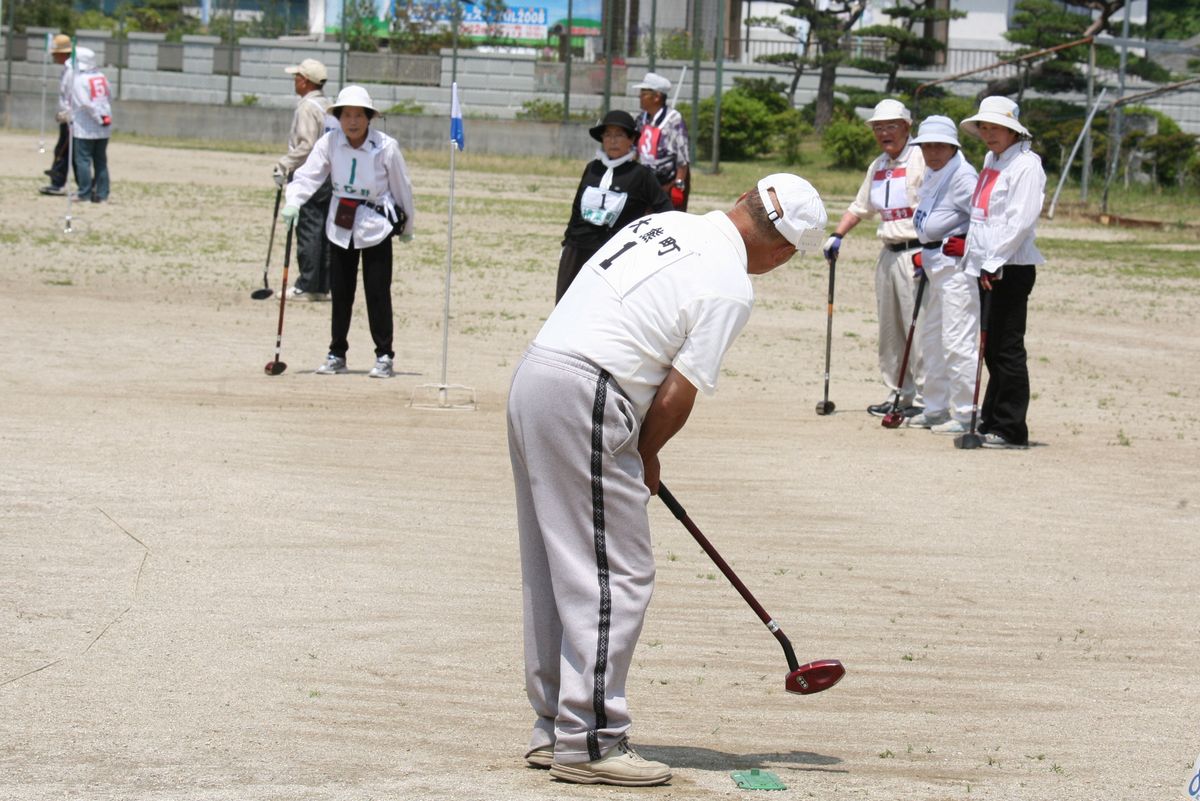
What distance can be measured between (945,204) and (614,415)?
267 inches

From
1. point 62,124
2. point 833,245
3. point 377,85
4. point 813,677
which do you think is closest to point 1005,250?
point 833,245

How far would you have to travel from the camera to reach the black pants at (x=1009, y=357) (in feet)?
34.8

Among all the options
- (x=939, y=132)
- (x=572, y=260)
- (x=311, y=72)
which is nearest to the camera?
(x=939, y=132)

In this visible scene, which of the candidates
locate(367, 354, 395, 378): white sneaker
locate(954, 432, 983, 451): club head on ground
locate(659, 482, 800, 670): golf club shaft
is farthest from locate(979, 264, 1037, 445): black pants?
locate(659, 482, 800, 670): golf club shaft

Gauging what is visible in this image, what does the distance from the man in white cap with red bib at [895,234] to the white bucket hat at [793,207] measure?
650 cm

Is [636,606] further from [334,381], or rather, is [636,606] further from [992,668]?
[334,381]

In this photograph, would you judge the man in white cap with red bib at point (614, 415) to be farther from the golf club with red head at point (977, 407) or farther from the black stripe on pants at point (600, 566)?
the golf club with red head at point (977, 407)

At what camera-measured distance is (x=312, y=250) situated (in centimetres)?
1602

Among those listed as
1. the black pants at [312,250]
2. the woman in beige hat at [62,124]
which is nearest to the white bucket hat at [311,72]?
the black pants at [312,250]

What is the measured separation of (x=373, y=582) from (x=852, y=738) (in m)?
2.31

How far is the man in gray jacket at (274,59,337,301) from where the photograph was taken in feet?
48.6

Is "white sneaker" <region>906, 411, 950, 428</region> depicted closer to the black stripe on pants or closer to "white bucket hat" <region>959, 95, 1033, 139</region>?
"white bucket hat" <region>959, 95, 1033, 139</region>

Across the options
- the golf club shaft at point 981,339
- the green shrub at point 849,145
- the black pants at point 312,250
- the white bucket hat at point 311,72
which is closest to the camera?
the golf club shaft at point 981,339

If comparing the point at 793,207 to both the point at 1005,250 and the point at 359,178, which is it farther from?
the point at 359,178
